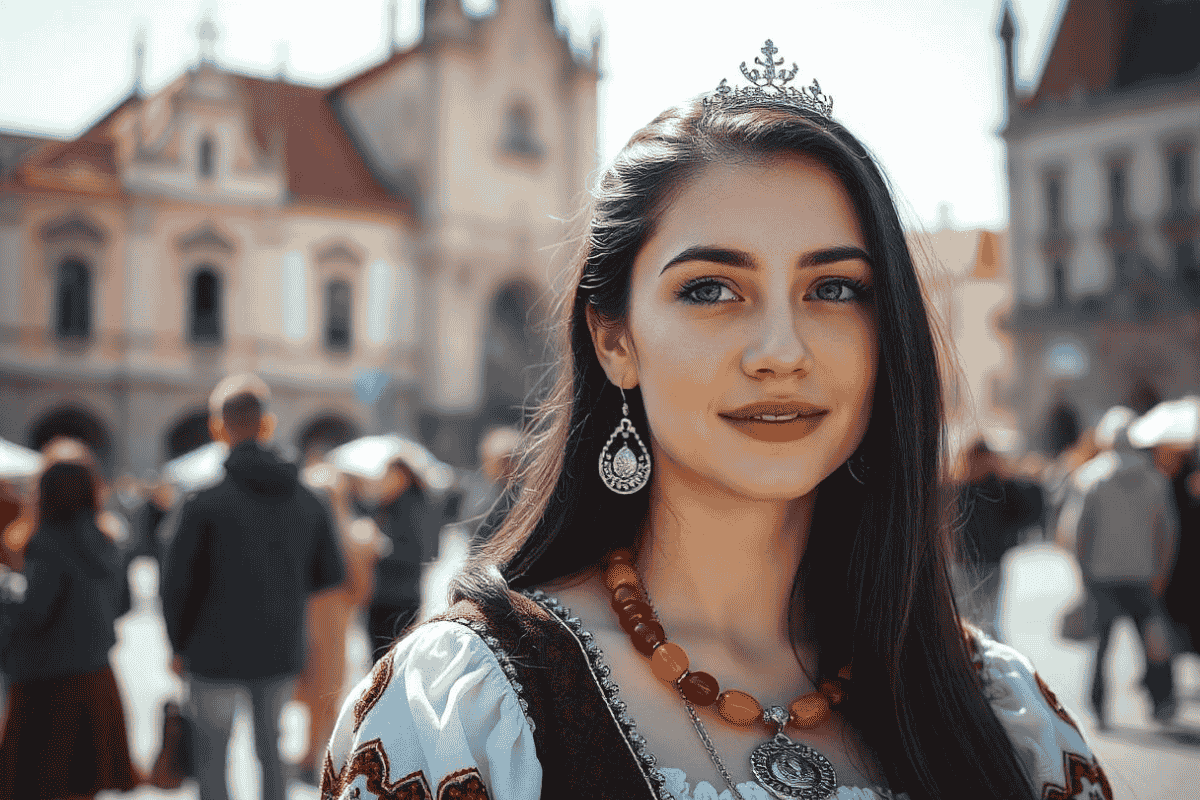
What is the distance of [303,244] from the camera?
28453 mm

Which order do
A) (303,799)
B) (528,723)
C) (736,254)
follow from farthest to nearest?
(303,799)
(736,254)
(528,723)

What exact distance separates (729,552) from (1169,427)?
A: 724cm

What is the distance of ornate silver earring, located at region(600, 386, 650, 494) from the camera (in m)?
1.73

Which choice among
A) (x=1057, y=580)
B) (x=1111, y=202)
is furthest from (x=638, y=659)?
(x=1111, y=202)

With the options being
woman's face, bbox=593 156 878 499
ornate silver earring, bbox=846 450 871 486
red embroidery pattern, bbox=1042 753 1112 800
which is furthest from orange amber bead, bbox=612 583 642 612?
red embroidery pattern, bbox=1042 753 1112 800

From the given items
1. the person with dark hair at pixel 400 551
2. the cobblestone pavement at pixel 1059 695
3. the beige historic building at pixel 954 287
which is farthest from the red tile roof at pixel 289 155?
the beige historic building at pixel 954 287

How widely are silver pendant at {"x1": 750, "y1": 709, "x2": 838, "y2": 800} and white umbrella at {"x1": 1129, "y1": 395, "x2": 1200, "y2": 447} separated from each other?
6451mm

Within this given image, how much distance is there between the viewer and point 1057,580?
570 inches

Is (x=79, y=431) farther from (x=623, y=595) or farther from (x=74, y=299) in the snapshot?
(x=623, y=595)

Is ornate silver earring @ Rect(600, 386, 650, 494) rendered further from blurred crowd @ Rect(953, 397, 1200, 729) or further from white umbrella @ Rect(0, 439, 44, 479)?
white umbrella @ Rect(0, 439, 44, 479)

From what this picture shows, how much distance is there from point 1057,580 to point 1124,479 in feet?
28.0

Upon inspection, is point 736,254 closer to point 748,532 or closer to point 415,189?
point 748,532

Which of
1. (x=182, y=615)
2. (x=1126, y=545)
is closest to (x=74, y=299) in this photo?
(x=182, y=615)

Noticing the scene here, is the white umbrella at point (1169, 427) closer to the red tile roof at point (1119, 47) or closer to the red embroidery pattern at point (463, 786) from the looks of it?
the red embroidery pattern at point (463, 786)
